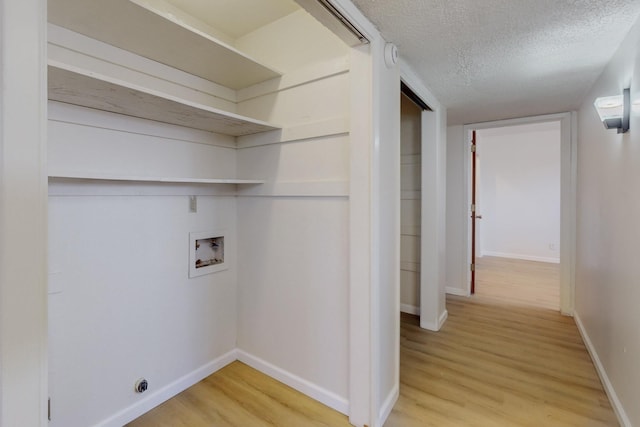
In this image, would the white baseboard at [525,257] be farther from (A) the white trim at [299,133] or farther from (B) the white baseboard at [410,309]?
(A) the white trim at [299,133]

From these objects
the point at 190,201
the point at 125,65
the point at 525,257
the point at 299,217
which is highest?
the point at 125,65

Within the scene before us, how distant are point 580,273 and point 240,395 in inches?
125

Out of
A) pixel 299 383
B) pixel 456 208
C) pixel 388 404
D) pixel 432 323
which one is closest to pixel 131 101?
pixel 299 383

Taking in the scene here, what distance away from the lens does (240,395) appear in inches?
77.4

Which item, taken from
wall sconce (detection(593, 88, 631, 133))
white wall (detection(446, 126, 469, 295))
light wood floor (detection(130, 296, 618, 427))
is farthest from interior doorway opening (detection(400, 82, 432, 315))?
wall sconce (detection(593, 88, 631, 133))

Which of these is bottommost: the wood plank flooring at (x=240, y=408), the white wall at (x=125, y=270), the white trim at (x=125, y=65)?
the wood plank flooring at (x=240, y=408)

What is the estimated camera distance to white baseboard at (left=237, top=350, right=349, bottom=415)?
6.00ft

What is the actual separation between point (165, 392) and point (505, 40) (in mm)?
2829

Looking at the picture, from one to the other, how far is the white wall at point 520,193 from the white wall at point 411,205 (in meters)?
2.70

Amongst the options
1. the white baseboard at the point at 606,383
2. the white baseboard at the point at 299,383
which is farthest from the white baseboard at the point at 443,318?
the white baseboard at the point at 299,383

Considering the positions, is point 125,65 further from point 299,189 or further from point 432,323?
point 432,323

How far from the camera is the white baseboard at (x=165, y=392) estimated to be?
1.70 metres

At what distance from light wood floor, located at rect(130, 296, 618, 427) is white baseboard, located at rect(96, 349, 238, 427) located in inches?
1.6

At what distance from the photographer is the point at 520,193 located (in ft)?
19.8
